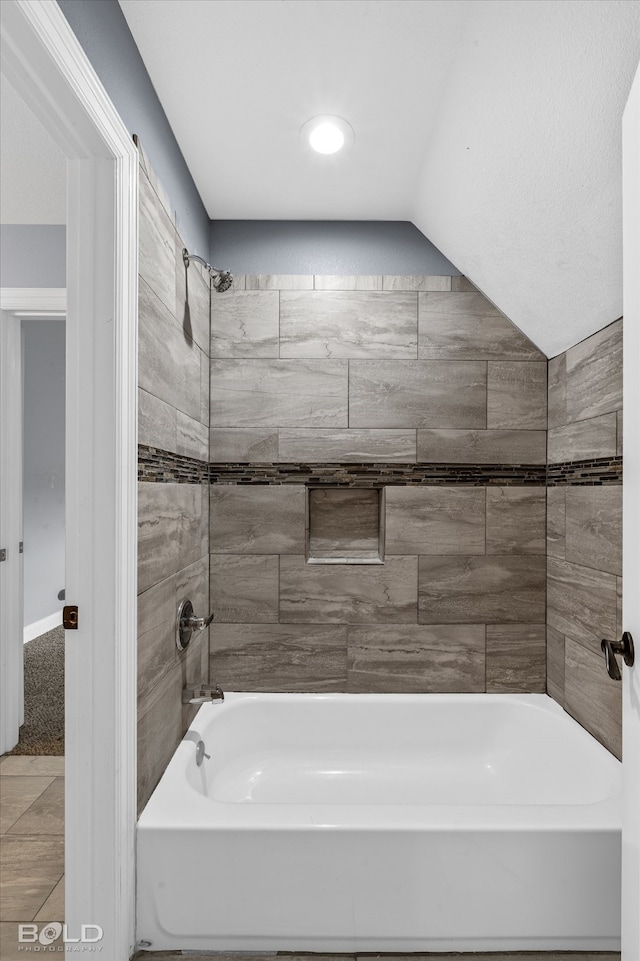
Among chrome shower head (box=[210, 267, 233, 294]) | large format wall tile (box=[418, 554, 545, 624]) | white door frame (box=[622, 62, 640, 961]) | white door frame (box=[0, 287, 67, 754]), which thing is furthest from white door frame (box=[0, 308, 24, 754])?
white door frame (box=[622, 62, 640, 961])

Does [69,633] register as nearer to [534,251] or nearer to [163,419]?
[163,419]

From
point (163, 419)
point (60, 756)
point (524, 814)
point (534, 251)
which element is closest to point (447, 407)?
point (534, 251)

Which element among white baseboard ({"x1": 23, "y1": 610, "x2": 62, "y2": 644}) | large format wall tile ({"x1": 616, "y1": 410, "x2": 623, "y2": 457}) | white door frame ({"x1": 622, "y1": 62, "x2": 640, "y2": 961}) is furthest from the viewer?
white baseboard ({"x1": 23, "y1": 610, "x2": 62, "y2": 644})

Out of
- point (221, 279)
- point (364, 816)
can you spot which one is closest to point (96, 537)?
point (364, 816)

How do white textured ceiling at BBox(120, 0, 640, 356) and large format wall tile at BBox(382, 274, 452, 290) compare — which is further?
large format wall tile at BBox(382, 274, 452, 290)

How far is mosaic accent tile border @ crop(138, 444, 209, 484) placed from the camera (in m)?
1.54

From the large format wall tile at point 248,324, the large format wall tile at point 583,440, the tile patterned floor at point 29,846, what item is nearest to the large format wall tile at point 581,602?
the large format wall tile at point 583,440

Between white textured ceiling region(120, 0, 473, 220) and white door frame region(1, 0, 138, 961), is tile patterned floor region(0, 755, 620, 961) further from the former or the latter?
white textured ceiling region(120, 0, 473, 220)

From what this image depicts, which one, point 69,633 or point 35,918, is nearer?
point 69,633

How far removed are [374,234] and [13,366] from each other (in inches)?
71.4

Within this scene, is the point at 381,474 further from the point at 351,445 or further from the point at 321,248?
the point at 321,248

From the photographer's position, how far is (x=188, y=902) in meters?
1.45

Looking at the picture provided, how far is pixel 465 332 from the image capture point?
7.86ft

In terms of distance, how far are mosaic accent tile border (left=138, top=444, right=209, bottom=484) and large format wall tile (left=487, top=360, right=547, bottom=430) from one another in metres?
1.26
